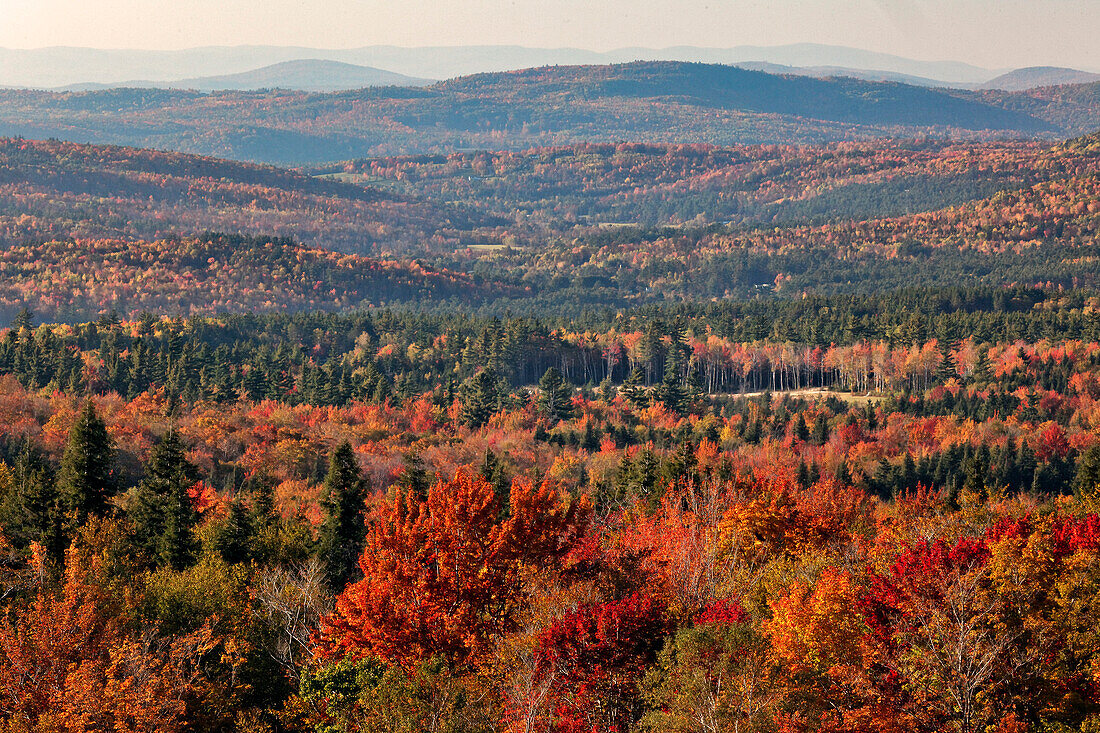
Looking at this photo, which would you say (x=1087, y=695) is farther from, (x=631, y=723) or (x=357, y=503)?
(x=357, y=503)

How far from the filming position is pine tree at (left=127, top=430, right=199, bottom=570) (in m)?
65.4

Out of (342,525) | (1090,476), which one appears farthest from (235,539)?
(1090,476)

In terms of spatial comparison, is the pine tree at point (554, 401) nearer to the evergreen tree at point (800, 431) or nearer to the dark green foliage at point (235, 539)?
the evergreen tree at point (800, 431)

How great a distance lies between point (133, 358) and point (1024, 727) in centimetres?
15437

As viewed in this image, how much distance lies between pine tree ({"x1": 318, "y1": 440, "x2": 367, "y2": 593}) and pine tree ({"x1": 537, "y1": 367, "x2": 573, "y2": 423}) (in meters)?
102

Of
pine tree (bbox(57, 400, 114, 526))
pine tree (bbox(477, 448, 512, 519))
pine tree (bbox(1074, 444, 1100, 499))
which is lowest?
pine tree (bbox(1074, 444, 1100, 499))

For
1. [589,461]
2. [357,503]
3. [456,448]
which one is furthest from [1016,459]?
[357,503]

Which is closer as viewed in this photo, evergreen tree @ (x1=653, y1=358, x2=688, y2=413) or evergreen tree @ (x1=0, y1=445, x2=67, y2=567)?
evergreen tree @ (x1=0, y1=445, x2=67, y2=567)

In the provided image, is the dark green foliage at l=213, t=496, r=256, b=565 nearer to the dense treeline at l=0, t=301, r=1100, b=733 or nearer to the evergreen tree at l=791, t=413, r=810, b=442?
the dense treeline at l=0, t=301, r=1100, b=733

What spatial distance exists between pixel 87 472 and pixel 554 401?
363ft

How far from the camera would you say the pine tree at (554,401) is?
174m

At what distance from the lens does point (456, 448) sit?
143000 millimetres

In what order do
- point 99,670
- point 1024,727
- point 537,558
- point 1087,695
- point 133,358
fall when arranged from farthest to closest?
point 133,358
point 537,558
point 99,670
point 1087,695
point 1024,727

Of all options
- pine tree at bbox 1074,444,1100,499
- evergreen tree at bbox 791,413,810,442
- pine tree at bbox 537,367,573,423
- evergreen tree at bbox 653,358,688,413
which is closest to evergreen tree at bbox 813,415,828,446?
evergreen tree at bbox 791,413,810,442
